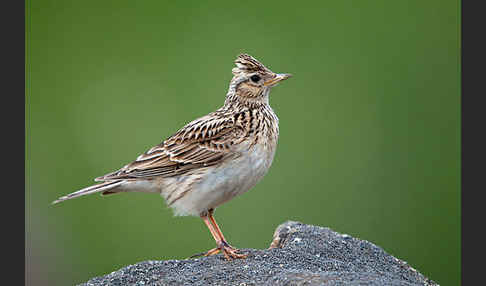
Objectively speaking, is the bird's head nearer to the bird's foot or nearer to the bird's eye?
the bird's eye

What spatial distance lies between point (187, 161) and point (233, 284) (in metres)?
1.90

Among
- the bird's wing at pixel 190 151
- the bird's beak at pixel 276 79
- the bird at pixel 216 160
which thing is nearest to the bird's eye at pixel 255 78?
the bird at pixel 216 160

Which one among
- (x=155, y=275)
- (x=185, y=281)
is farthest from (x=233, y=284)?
(x=155, y=275)

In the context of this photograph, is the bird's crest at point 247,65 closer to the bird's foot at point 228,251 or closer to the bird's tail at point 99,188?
the bird's tail at point 99,188

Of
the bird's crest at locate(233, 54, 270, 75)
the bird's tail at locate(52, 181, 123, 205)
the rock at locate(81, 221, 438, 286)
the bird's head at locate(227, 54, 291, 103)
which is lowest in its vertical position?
the rock at locate(81, 221, 438, 286)

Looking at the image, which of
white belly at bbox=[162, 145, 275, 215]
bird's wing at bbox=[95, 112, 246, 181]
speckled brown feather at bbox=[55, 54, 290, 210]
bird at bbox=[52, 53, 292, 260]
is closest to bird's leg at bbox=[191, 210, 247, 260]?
bird at bbox=[52, 53, 292, 260]

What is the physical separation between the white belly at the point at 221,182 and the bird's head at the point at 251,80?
873 millimetres

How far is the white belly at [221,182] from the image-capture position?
7.54m

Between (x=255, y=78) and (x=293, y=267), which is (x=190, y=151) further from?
(x=293, y=267)

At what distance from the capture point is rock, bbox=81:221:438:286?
6199 millimetres

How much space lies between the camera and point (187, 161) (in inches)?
309

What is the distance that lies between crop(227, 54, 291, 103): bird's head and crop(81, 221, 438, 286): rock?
161 centimetres

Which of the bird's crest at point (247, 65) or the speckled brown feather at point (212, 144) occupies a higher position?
the bird's crest at point (247, 65)

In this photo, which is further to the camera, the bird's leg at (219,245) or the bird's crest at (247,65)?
the bird's crest at (247,65)
